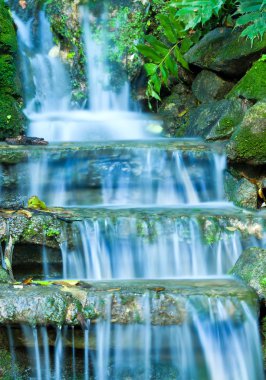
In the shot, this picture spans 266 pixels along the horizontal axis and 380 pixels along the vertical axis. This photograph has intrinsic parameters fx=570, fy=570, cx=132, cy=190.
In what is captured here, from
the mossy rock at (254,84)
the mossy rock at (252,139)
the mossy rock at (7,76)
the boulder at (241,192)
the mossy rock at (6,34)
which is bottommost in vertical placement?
the boulder at (241,192)

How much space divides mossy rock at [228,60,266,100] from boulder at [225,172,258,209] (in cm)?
145

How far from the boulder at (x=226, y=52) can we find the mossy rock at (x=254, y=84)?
1.07 ft

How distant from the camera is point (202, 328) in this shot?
4.36 meters

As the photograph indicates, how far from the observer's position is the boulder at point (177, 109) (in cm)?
905

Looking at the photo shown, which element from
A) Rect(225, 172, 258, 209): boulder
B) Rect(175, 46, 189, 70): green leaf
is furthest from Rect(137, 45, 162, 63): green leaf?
Rect(225, 172, 258, 209): boulder

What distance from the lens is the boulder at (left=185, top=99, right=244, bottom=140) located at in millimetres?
7523

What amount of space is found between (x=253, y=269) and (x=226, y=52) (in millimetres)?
4533

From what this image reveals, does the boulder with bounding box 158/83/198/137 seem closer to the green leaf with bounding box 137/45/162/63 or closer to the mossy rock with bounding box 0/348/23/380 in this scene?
the green leaf with bounding box 137/45/162/63

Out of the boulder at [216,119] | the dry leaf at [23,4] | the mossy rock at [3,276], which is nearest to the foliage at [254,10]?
the mossy rock at [3,276]

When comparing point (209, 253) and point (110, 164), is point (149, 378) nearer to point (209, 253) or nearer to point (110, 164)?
point (209, 253)

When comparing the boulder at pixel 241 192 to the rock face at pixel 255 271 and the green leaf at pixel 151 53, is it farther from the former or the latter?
the green leaf at pixel 151 53

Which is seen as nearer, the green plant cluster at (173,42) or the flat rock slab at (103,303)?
the flat rock slab at (103,303)

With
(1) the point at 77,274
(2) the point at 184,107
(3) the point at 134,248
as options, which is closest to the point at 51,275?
(1) the point at 77,274

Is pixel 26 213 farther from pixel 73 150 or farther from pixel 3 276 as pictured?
pixel 73 150
